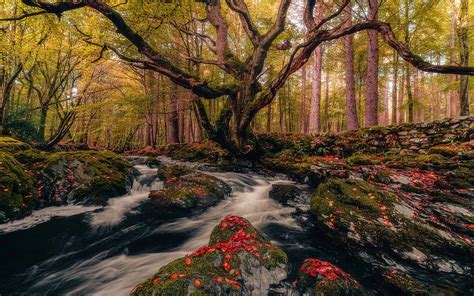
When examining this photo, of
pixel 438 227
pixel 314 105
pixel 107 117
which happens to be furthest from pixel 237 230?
pixel 107 117

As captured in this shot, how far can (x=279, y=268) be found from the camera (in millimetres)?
3146

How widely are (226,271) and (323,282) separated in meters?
1.11

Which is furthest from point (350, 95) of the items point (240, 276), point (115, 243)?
point (115, 243)

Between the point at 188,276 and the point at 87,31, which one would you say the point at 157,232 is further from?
the point at 87,31

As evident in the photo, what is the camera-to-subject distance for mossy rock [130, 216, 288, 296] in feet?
7.83

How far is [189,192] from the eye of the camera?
6445 millimetres

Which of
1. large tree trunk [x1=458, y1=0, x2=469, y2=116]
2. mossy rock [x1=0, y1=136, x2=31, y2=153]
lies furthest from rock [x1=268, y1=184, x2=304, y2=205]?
large tree trunk [x1=458, y1=0, x2=469, y2=116]

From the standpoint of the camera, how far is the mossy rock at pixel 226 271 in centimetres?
239

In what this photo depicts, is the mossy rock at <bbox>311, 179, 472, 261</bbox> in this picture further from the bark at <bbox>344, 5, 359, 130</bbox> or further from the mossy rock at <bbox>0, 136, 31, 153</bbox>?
the mossy rock at <bbox>0, 136, 31, 153</bbox>

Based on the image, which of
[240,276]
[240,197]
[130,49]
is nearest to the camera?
[240,276]

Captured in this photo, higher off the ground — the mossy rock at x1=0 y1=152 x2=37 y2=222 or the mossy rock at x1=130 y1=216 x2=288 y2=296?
the mossy rock at x1=0 y1=152 x2=37 y2=222

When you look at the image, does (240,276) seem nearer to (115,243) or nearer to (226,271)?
(226,271)

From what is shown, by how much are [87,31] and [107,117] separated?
5.31 m

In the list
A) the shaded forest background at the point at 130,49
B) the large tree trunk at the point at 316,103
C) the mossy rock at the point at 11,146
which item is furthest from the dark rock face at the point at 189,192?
the large tree trunk at the point at 316,103
